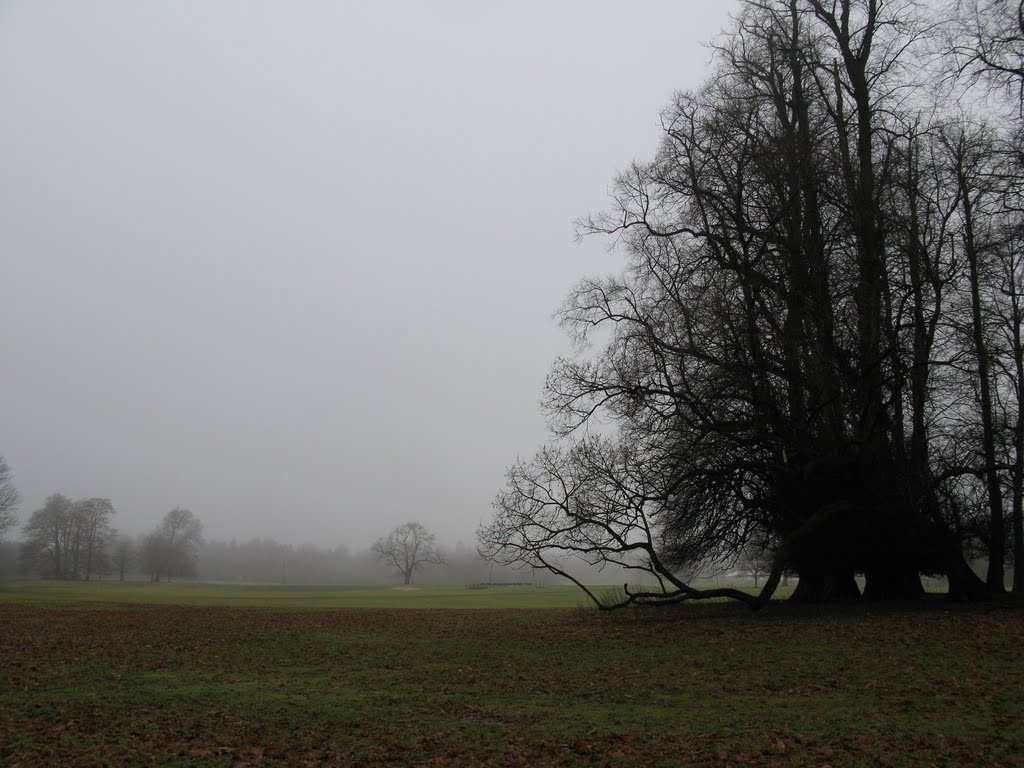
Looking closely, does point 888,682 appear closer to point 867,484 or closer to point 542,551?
point 867,484

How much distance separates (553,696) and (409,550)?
107851 mm

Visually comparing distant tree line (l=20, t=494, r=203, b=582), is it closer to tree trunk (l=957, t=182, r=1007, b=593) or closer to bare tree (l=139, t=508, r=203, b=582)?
bare tree (l=139, t=508, r=203, b=582)

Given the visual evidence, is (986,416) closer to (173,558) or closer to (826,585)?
(826,585)

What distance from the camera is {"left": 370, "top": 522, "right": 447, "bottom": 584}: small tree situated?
115625 millimetres

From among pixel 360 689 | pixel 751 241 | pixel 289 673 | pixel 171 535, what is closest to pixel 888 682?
pixel 360 689

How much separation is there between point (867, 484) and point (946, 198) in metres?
8.73

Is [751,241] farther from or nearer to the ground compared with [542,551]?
farther from the ground

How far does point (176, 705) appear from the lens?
11617mm

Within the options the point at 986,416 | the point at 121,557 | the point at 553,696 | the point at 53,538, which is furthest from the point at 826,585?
the point at 121,557

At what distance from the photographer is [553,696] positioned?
38.1 ft

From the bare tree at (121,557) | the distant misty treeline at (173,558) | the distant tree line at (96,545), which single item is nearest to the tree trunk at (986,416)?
the distant misty treeline at (173,558)

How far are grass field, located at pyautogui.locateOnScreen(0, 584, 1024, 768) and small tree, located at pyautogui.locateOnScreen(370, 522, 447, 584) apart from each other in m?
97.4

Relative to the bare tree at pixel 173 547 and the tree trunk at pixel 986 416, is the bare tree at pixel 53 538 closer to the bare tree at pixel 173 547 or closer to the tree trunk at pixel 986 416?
the bare tree at pixel 173 547

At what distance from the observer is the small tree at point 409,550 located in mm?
115625
